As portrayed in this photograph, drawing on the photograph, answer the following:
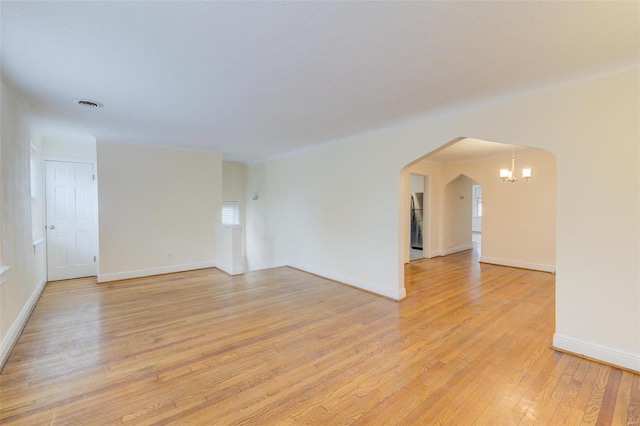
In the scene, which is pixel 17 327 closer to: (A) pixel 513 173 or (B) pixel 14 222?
(B) pixel 14 222

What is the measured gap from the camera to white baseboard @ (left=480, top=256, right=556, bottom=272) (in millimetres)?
5629

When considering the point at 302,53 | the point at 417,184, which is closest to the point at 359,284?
the point at 302,53

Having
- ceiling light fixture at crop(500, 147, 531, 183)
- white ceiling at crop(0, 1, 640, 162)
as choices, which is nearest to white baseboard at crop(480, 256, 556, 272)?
ceiling light fixture at crop(500, 147, 531, 183)

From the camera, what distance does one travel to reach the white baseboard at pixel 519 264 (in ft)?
18.5

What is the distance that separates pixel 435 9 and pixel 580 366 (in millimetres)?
3010

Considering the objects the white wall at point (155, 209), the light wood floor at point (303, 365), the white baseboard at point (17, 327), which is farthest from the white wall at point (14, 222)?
the white wall at point (155, 209)

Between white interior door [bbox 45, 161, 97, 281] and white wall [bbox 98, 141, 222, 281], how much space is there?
2.25 ft

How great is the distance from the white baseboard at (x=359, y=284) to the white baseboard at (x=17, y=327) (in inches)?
157

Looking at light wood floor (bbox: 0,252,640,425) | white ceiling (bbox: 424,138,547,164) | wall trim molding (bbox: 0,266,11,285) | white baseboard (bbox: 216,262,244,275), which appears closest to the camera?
light wood floor (bbox: 0,252,640,425)

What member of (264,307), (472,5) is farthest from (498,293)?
(472,5)

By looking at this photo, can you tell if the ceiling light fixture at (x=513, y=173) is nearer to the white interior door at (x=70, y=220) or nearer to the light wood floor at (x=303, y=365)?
the light wood floor at (x=303, y=365)

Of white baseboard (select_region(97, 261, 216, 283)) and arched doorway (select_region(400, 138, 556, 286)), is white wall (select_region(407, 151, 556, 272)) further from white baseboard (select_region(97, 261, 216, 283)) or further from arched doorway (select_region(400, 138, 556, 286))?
white baseboard (select_region(97, 261, 216, 283))

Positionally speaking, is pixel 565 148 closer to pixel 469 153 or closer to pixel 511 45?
pixel 511 45

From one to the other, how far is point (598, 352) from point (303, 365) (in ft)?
8.40
